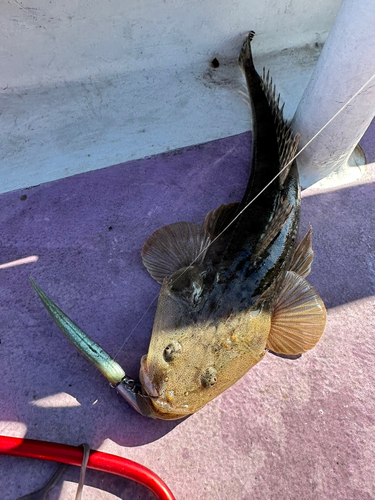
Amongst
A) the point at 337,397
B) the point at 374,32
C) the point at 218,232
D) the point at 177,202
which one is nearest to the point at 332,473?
the point at 337,397

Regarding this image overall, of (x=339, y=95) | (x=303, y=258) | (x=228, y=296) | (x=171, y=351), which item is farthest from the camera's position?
(x=303, y=258)

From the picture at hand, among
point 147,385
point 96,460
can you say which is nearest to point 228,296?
point 147,385

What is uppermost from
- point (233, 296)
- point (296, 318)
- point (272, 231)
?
point (272, 231)

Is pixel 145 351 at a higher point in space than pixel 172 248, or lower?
lower

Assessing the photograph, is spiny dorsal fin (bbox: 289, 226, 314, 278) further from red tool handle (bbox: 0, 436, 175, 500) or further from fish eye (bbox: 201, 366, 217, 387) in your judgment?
red tool handle (bbox: 0, 436, 175, 500)

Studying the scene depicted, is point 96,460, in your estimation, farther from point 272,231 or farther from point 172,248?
point 272,231

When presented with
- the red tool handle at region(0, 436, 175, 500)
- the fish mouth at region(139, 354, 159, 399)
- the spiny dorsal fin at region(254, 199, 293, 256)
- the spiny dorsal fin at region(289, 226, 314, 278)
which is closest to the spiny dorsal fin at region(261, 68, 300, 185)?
the spiny dorsal fin at region(254, 199, 293, 256)

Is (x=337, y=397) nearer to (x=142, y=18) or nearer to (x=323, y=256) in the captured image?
(x=323, y=256)
